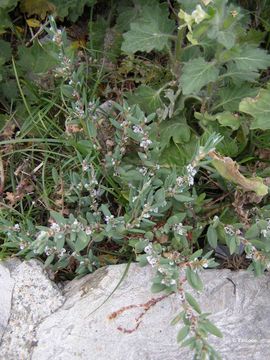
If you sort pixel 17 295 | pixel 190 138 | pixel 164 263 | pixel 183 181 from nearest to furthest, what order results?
A: pixel 164 263
pixel 183 181
pixel 17 295
pixel 190 138

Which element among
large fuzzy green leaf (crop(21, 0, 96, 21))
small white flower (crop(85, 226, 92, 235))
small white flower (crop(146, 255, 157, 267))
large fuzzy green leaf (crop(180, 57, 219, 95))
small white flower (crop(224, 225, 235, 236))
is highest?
large fuzzy green leaf (crop(21, 0, 96, 21))

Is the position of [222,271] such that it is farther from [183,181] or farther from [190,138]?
[190,138]

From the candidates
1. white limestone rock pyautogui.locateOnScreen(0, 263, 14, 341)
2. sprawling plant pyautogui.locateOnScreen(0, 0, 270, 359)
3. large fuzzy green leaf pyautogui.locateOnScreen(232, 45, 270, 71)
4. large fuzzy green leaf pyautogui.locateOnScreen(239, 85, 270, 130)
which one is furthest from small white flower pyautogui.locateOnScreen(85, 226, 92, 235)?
large fuzzy green leaf pyautogui.locateOnScreen(232, 45, 270, 71)

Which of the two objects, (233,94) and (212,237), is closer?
(212,237)

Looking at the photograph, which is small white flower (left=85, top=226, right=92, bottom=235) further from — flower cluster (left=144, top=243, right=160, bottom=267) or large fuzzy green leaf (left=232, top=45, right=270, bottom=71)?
large fuzzy green leaf (left=232, top=45, right=270, bottom=71)

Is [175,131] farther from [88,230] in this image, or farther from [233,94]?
[88,230]

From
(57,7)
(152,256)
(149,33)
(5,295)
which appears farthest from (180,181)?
(57,7)

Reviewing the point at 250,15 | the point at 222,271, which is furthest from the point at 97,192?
the point at 250,15
